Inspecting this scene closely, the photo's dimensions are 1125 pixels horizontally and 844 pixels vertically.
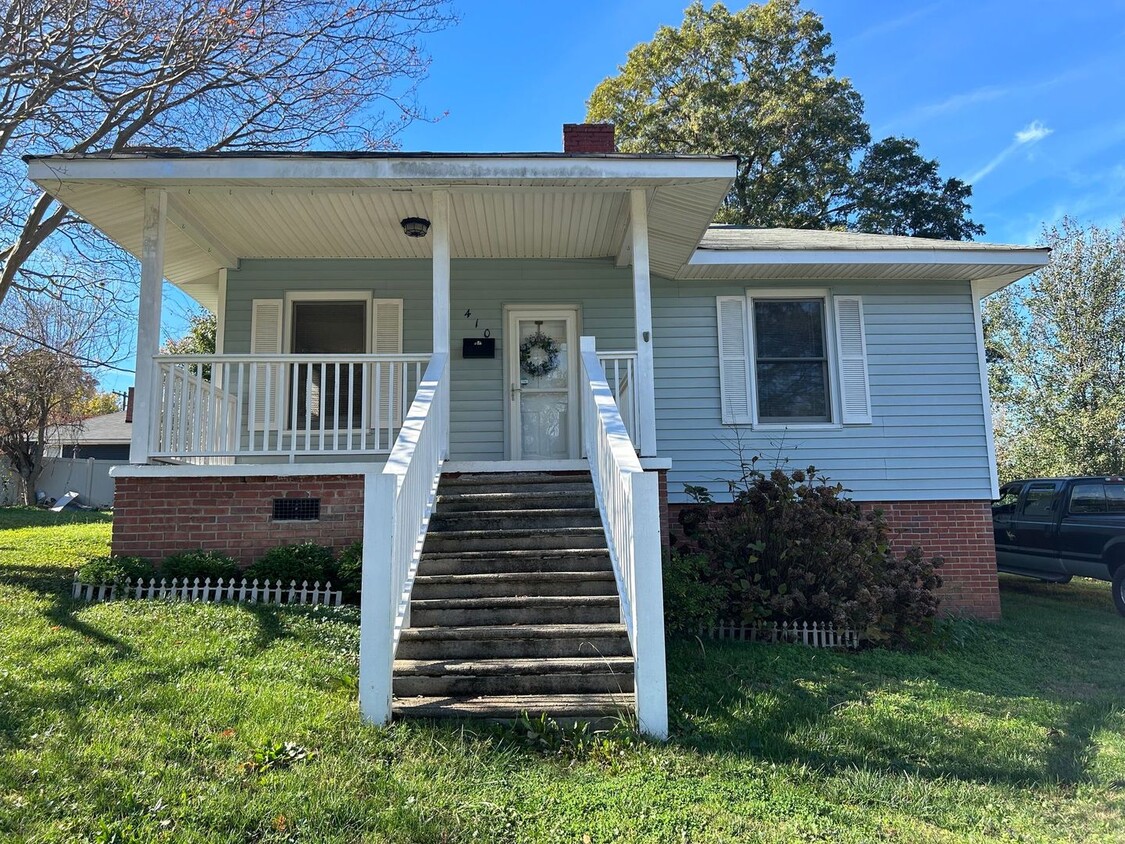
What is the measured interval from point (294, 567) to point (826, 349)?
20.6 ft

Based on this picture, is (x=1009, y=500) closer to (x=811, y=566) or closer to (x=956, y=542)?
(x=956, y=542)

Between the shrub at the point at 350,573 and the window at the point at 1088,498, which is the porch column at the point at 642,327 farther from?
the window at the point at 1088,498

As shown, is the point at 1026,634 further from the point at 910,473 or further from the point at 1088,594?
the point at 1088,594

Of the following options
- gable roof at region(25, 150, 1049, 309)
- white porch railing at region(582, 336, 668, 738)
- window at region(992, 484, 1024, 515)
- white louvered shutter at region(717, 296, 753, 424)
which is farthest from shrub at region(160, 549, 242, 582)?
window at region(992, 484, 1024, 515)

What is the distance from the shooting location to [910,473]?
8391 mm

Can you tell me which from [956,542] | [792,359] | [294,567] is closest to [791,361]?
[792,359]

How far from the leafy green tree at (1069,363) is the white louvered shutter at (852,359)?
33.5ft

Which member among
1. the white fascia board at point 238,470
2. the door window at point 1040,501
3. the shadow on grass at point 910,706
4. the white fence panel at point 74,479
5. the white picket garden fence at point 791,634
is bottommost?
the shadow on grass at point 910,706

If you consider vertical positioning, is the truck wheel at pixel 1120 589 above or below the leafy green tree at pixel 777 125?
below

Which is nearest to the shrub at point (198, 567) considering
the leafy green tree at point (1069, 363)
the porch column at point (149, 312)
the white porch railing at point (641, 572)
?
the porch column at point (149, 312)

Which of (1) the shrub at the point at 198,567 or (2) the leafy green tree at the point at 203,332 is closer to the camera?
(1) the shrub at the point at 198,567

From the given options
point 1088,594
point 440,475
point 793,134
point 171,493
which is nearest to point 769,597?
point 440,475

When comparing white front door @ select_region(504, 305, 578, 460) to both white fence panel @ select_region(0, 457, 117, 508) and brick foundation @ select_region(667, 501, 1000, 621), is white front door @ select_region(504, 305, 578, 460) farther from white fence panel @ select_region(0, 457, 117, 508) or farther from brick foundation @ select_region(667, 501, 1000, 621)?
white fence panel @ select_region(0, 457, 117, 508)

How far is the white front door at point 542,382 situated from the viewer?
845cm
